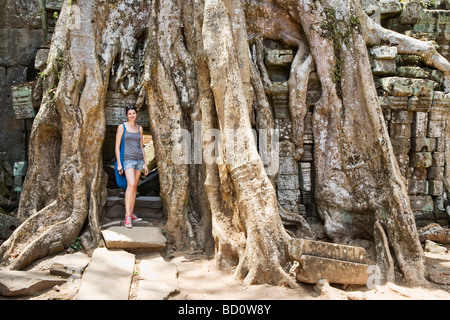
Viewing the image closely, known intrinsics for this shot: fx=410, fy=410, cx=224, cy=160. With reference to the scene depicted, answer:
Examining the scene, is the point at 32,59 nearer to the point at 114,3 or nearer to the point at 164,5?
the point at 114,3

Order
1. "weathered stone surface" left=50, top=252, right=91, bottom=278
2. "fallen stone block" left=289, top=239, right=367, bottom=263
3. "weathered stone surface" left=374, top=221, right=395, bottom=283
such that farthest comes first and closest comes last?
"weathered stone surface" left=374, top=221, right=395, bottom=283 < "weathered stone surface" left=50, top=252, right=91, bottom=278 < "fallen stone block" left=289, top=239, right=367, bottom=263

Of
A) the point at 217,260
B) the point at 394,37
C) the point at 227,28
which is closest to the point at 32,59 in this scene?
the point at 227,28

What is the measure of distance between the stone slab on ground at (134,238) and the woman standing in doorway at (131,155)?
0.27 meters

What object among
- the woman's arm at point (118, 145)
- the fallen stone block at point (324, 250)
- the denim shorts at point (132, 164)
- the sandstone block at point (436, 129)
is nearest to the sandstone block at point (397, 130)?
the sandstone block at point (436, 129)

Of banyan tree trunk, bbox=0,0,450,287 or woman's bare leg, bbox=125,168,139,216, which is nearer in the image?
banyan tree trunk, bbox=0,0,450,287

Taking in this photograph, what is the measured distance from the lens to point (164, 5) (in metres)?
4.82

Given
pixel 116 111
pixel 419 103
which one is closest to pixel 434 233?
pixel 419 103

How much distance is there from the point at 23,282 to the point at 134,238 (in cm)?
111

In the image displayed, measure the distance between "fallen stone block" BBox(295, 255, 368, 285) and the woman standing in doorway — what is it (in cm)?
198

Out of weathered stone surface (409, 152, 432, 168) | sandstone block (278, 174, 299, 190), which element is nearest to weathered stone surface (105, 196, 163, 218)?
sandstone block (278, 174, 299, 190)

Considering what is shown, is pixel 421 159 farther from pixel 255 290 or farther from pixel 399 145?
pixel 255 290

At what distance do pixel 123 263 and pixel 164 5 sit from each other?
9.81 feet

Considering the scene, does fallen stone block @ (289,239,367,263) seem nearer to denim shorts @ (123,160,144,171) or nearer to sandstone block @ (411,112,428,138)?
denim shorts @ (123,160,144,171)

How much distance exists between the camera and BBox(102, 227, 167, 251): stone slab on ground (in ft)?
13.0
